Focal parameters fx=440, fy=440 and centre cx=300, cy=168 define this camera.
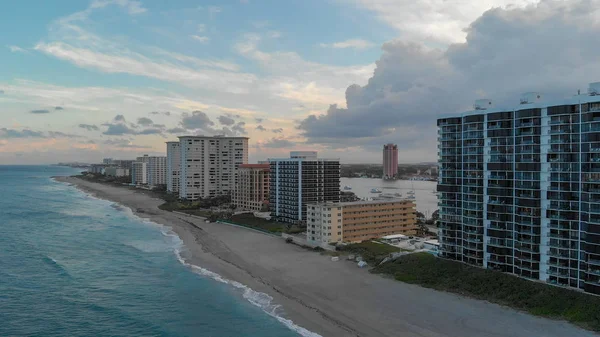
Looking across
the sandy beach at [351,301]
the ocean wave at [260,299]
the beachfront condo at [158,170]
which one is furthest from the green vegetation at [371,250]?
the beachfront condo at [158,170]

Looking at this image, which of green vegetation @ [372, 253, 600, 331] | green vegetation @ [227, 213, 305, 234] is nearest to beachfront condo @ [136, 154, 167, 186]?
green vegetation @ [227, 213, 305, 234]

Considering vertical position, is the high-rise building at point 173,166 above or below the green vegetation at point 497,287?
above

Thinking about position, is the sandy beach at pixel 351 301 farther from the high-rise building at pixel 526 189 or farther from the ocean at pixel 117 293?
the high-rise building at pixel 526 189

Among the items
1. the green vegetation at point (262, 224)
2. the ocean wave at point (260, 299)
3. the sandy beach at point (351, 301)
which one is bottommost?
the ocean wave at point (260, 299)

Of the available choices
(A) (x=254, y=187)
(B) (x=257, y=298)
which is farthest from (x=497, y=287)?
(A) (x=254, y=187)

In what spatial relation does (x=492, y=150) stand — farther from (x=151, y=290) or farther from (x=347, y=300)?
(x=151, y=290)

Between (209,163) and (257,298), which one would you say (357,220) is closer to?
(257,298)

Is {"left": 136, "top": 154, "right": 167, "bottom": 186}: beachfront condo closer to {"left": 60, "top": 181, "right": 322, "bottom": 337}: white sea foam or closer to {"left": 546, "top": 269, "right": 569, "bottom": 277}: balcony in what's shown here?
{"left": 60, "top": 181, "right": 322, "bottom": 337}: white sea foam
